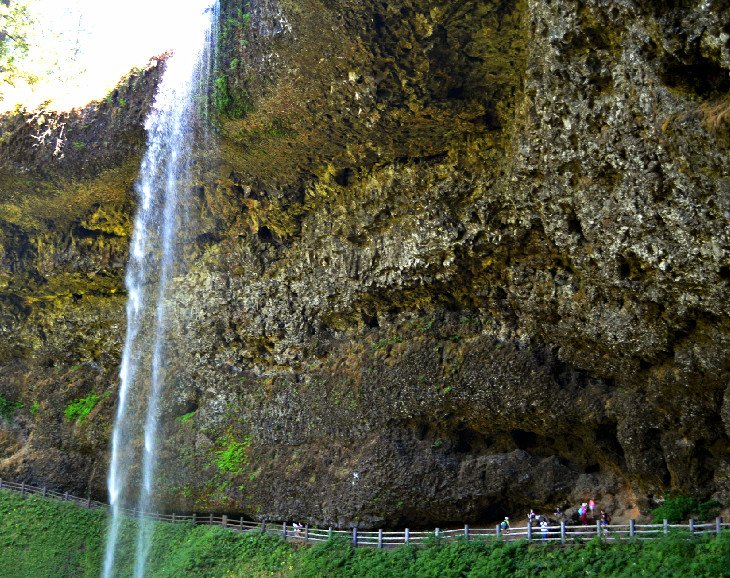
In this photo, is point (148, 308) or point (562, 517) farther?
point (148, 308)

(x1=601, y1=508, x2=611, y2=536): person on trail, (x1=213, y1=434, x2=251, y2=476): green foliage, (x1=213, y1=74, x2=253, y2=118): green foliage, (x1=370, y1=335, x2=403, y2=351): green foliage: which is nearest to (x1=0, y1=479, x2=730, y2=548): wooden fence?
(x1=601, y1=508, x2=611, y2=536): person on trail

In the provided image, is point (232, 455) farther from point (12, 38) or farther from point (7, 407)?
point (12, 38)

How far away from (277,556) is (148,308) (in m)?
9.68

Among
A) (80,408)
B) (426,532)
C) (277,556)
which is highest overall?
(80,408)

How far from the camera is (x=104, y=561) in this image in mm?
22875

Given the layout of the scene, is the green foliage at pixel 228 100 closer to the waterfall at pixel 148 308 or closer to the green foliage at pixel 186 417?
the waterfall at pixel 148 308

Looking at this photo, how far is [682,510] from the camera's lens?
1470cm

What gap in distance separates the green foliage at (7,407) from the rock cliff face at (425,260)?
176 centimetres

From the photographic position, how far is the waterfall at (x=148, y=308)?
822 inches

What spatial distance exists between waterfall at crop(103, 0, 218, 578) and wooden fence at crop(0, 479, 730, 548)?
987 mm

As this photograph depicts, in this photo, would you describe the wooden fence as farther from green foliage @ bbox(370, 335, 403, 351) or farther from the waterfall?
green foliage @ bbox(370, 335, 403, 351)

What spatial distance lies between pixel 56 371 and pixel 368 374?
14.1 meters

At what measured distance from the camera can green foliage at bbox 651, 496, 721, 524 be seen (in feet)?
47.1

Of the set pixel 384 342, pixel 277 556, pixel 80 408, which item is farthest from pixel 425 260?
pixel 80 408
